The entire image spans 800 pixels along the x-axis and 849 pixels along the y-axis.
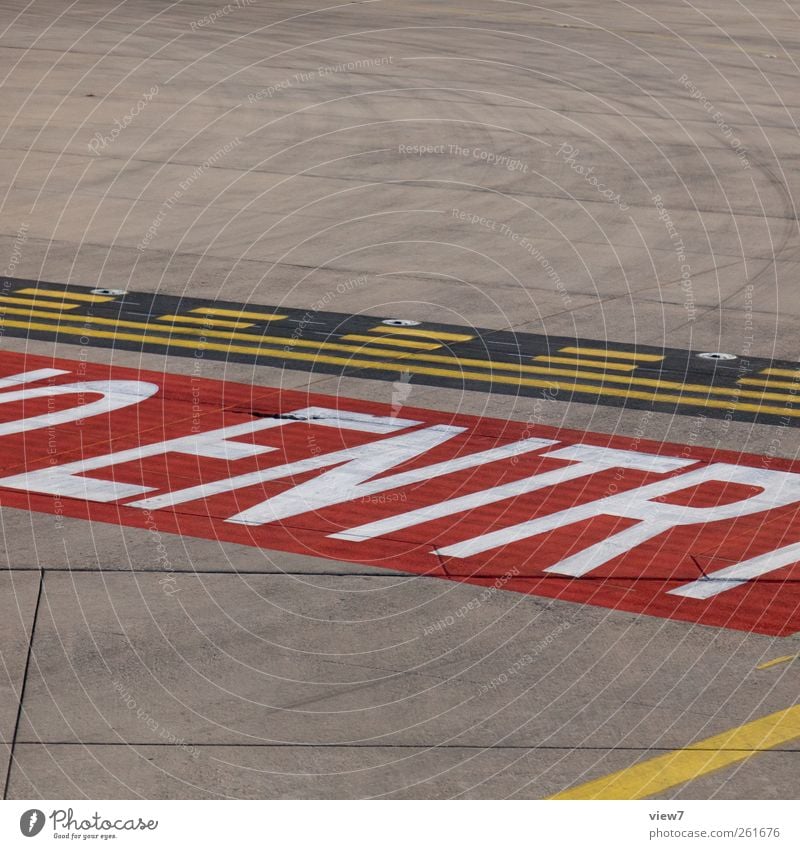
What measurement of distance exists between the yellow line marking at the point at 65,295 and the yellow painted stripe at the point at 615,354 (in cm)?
684

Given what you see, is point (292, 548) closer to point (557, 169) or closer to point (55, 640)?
point (55, 640)

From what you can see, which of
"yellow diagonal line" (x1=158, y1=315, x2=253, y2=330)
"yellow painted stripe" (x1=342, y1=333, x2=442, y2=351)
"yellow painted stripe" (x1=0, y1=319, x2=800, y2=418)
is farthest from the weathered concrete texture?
"yellow diagonal line" (x1=158, y1=315, x2=253, y2=330)

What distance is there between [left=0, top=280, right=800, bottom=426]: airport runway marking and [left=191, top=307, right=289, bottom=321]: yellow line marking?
0.02 meters

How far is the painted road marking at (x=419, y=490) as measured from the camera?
13.4 meters

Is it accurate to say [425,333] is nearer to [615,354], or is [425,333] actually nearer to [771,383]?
[615,354]

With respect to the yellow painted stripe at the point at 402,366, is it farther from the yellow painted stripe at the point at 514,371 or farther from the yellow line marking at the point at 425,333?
the yellow line marking at the point at 425,333

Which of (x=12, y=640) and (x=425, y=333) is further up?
(x=12, y=640)

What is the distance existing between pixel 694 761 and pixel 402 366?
32.4ft

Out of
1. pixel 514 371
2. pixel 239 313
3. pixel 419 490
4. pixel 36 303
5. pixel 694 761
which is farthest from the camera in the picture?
pixel 36 303

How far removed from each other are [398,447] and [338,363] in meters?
3.33

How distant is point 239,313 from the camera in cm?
2166

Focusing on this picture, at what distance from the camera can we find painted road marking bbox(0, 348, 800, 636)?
1337 centimetres

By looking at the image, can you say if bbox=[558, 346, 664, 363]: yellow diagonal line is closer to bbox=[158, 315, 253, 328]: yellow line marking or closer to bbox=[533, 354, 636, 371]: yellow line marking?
bbox=[533, 354, 636, 371]: yellow line marking

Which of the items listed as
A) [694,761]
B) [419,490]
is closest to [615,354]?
[419,490]
